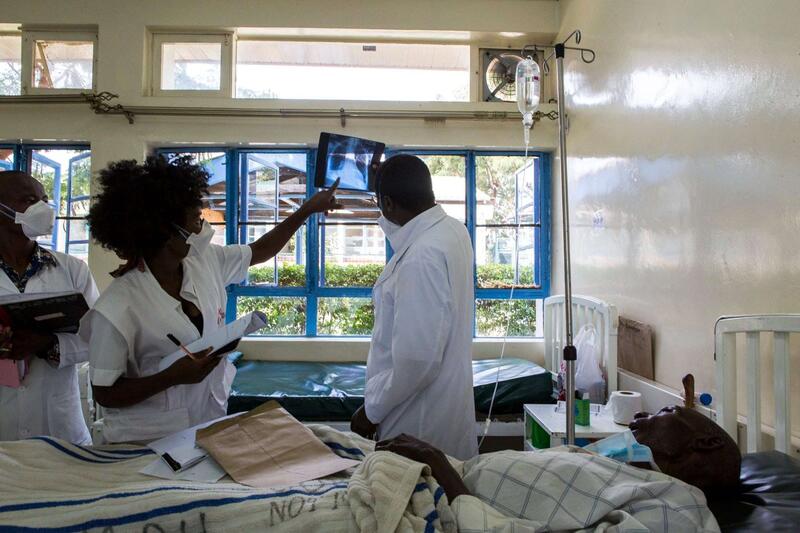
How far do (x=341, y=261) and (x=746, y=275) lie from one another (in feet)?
9.09

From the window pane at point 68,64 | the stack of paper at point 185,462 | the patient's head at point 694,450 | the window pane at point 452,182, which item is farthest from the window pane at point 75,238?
the patient's head at point 694,450

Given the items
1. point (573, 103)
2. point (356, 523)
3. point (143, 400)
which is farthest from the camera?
point (573, 103)

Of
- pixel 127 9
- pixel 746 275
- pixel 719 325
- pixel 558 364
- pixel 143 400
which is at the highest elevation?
pixel 127 9

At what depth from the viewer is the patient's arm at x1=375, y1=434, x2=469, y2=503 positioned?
0.98m

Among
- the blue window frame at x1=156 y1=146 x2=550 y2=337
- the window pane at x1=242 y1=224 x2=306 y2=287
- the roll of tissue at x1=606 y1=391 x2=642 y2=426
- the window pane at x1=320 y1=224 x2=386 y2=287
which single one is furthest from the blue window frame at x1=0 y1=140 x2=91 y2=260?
the roll of tissue at x1=606 y1=391 x2=642 y2=426

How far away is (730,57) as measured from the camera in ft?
6.00

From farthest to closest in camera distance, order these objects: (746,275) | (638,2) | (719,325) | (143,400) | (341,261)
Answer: (341,261) → (638,2) → (746,275) → (719,325) → (143,400)

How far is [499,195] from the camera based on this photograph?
3.94 meters

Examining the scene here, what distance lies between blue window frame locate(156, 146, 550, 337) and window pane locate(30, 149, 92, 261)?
2.24ft

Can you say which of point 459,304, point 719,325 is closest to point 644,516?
point 459,304

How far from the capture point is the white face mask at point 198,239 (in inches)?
54.2

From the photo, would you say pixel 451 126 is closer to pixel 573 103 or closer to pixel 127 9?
pixel 573 103

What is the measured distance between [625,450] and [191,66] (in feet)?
12.8

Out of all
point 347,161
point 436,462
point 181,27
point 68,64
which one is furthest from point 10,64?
point 436,462
